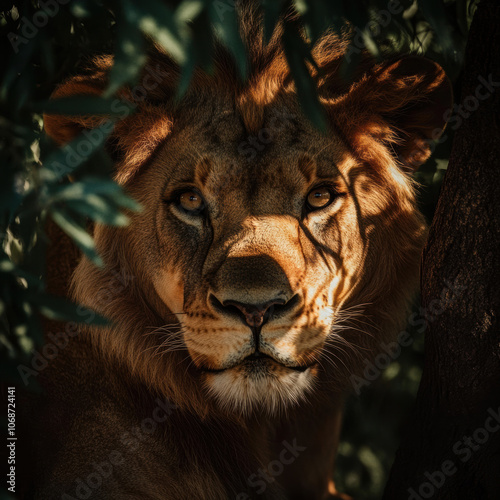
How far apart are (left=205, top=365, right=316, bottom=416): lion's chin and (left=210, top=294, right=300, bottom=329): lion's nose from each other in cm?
22

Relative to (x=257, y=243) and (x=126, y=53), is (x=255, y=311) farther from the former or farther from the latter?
(x=126, y=53)

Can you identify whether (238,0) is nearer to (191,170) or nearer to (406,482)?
(191,170)

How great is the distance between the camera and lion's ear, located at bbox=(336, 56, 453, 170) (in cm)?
302

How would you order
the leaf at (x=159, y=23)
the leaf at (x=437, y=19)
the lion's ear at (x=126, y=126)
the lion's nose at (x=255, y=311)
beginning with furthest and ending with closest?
the lion's ear at (x=126, y=126)
the lion's nose at (x=255, y=311)
the leaf at (x=437, y=19)
the leaf at (x=159, y=23)

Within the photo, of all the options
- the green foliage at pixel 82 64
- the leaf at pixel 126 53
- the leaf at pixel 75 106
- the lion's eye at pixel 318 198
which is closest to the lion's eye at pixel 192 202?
the green foliage at pixel 82 64

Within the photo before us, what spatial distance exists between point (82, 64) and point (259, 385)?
198cm

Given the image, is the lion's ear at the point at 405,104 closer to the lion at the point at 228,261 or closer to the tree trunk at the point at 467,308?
the lion at the point at 228,261

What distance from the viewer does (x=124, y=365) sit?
3213mm

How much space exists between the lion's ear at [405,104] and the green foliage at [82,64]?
0.54 ft

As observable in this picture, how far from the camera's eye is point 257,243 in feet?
8.97

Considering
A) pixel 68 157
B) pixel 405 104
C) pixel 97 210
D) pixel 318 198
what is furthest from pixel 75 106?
pixel 405 104

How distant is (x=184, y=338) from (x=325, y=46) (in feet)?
4.90

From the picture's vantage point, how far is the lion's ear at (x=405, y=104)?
3.02 metres

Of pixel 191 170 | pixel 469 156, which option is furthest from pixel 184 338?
pixel 469 156
